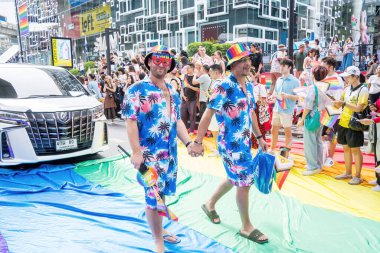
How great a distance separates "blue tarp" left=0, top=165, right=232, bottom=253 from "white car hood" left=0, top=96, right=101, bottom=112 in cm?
107

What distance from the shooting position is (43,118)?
5.30 meters

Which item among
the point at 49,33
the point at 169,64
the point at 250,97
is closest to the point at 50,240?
the point at 169,64

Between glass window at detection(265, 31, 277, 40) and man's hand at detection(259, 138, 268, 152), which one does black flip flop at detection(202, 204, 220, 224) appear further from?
glass window at detection(265, 31, 277, 40)

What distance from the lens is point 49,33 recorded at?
225 feet

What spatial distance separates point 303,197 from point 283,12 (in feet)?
114

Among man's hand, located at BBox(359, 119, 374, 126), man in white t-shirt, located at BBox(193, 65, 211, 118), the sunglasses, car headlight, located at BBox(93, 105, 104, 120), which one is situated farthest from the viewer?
man in white t-shirt, located at BBox(193, 65, 211, 118)

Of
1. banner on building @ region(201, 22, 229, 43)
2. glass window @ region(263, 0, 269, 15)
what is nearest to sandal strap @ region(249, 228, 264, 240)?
banner on building @ region(201, 22, 229, 43)

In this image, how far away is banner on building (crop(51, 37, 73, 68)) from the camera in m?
18.3

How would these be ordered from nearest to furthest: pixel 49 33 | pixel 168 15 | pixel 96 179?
pixel 96 179, pixel 168 15, pixel 49 33

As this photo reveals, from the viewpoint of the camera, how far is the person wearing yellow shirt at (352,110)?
4594 mm

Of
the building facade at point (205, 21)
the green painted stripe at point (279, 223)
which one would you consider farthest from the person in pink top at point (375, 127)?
the building facade at point (205, 21)

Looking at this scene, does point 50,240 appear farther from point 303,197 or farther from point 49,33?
point 49,33

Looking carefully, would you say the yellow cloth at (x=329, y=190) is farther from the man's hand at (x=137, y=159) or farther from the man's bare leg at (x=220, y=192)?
the man's hand at (x=137, y=159)

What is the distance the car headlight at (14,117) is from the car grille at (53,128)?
7cm
